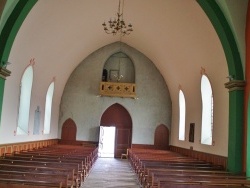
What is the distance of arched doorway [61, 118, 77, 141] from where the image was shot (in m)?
21.1

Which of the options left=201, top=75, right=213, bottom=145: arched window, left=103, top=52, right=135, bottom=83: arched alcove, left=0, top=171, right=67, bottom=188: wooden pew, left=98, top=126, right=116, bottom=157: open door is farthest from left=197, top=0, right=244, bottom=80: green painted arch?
left=98, top=126, right=116, bottom=157: open door

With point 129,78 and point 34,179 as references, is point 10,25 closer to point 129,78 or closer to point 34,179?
point 34,179

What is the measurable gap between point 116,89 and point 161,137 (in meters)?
4.18

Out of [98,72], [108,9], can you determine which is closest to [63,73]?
[98,72]

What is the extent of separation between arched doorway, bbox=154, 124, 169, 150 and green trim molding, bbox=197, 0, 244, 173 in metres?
10.8

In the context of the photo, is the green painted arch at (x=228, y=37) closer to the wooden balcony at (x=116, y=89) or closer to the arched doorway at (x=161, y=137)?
the wooden balcony at (x=116, y=89)

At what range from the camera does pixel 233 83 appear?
1034 centimetres

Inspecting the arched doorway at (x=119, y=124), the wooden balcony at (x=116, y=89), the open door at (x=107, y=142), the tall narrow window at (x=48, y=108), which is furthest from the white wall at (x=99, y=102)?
the tall narrow window at (x=48, y=108)

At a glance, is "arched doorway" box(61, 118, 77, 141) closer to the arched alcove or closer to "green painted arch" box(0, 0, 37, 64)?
the arched alcove

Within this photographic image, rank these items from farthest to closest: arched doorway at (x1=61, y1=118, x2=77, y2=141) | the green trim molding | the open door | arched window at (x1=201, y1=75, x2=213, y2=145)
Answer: the open door, arched doorway at (x1=61, y1=118, x2=77, y2=141), arched window at (x1=201, y1=75, x2=213, y2=145), the green trim molding

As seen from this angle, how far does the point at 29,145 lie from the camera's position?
1538 cm

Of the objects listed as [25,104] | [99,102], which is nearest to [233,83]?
[25,104]

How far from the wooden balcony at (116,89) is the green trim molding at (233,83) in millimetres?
10463

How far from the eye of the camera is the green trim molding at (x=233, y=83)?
10.2m
